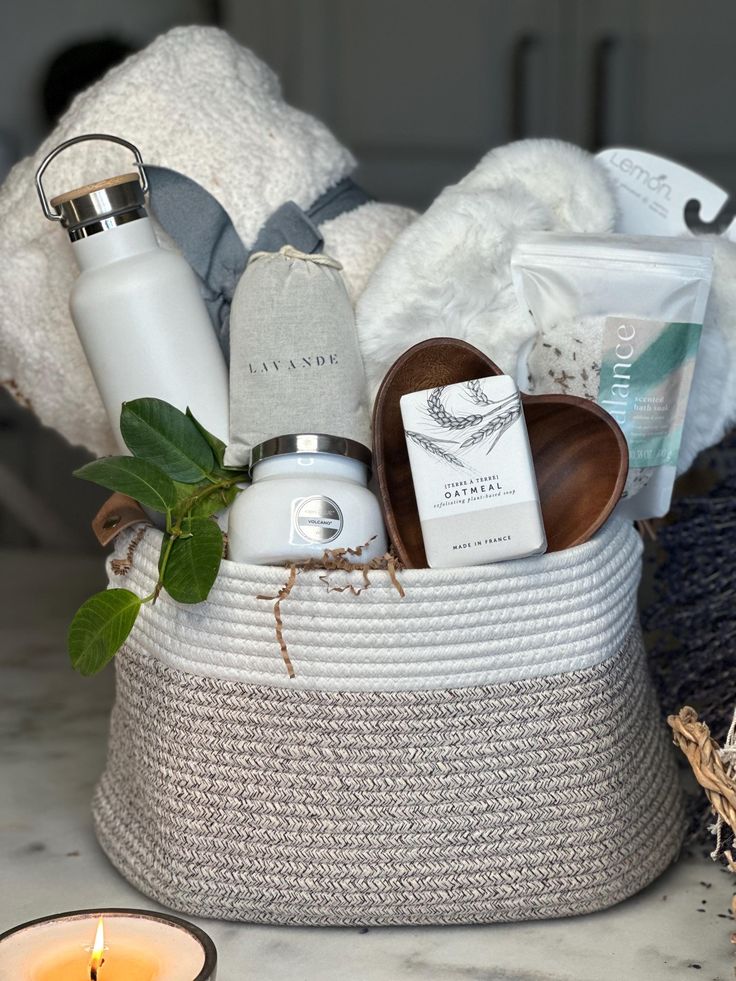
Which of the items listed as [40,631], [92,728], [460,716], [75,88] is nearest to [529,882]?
[460,716]

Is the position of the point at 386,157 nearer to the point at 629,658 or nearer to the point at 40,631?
the point at 40,631

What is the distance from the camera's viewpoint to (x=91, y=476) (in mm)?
539

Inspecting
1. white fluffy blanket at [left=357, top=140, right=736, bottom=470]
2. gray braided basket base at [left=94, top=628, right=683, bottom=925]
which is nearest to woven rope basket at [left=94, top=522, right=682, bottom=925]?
gray braided basket base at [left=94, top=628, right=683, bottom=925]

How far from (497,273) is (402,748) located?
0.25m

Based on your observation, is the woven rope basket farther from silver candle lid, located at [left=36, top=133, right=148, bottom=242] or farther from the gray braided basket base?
silver candle lid, located at [left=36, top=133, right=148, bottom=242]

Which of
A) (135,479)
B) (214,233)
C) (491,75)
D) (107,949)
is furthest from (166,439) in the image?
(491,75)

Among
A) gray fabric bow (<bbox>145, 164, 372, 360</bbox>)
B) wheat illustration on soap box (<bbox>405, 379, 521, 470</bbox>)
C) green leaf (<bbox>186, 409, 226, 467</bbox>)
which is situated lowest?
green leaf (<bbox>186, 409, 226, 467</bbox>)

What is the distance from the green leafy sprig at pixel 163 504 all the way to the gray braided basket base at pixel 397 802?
1.9 inches

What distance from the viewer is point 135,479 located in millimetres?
543

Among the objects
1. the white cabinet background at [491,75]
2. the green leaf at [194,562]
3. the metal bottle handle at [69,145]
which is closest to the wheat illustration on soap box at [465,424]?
the green leaf at [194,562]

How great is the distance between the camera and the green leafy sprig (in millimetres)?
533

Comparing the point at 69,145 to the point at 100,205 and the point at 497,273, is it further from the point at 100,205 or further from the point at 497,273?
the point at 497,273

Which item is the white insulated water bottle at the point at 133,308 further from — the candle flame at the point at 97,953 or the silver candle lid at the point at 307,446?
the candle flame at the point at 97,953

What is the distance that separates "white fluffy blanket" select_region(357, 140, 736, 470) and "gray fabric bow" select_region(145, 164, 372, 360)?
0.06 meters
